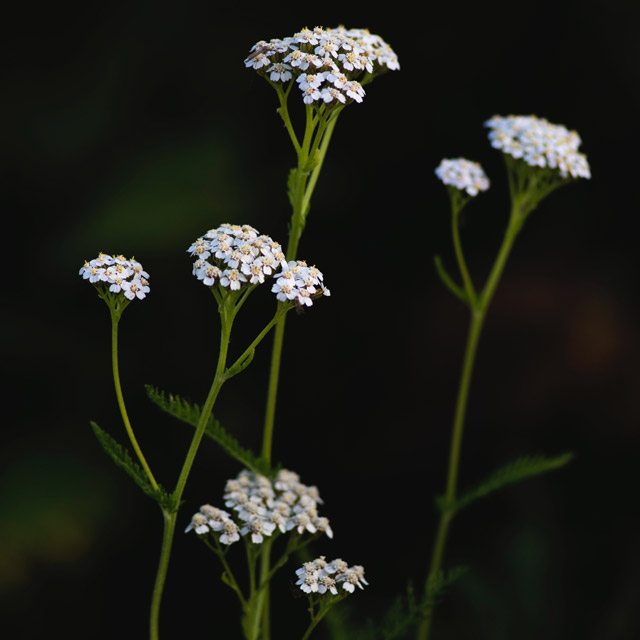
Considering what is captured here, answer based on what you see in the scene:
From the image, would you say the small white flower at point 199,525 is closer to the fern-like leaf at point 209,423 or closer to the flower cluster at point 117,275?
the fern-like leaf at point 209,423

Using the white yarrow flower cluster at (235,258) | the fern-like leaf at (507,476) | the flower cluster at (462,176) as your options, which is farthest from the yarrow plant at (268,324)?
the flower cluster at (462,176)

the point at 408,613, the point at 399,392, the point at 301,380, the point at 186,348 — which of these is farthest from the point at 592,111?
the point at 408,613

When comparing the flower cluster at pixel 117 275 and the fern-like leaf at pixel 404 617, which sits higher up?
the flower cluster at pixel 117 275

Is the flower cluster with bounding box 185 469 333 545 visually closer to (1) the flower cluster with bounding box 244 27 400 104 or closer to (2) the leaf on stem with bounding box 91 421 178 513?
(2) the leaf on stem with bounding box 91 421 178 513

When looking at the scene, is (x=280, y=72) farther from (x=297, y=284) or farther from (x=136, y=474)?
(x=136, y=474)

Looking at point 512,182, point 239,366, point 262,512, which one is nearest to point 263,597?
point 262,512

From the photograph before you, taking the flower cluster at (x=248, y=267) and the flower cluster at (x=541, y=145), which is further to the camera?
the flower cluster at (x=541, y=145)
